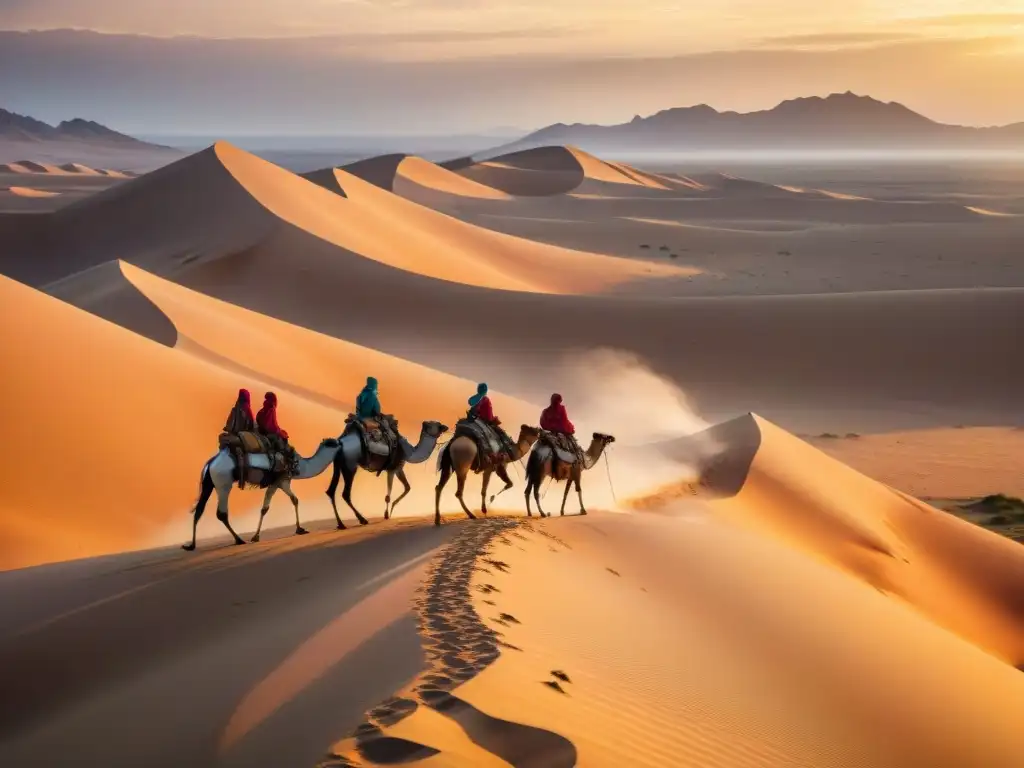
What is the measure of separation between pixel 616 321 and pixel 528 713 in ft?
94.6

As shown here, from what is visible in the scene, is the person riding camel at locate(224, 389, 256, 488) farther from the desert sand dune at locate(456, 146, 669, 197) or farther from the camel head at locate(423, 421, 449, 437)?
the desert sand dune at locate(456, 146, 669, 197)

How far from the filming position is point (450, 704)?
629 cm

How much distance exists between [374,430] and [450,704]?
19.7ft

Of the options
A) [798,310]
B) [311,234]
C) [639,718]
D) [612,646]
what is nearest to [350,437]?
[612,646]

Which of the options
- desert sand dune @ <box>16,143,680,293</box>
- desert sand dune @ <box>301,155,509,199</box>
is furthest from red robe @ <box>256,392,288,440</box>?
desert sand dune @ <box>301,155,509,199</box>

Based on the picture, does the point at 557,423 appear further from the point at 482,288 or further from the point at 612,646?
the point at 482,288

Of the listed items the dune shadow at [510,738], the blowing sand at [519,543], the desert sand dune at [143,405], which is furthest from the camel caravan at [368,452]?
the dune shadow at [510,738]

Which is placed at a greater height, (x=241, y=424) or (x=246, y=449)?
(x=241, y=424)

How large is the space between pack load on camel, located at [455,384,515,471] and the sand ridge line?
3.23m

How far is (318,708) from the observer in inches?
256

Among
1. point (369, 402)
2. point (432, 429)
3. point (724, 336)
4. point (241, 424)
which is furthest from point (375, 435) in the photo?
point (724, 336)

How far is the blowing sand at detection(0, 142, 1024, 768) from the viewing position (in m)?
7.01

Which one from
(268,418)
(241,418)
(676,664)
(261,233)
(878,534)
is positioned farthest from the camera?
(261,233)

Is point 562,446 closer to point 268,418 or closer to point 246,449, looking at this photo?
point 268,418
